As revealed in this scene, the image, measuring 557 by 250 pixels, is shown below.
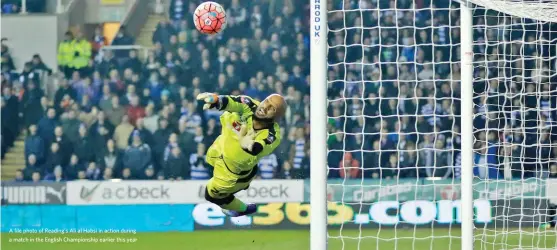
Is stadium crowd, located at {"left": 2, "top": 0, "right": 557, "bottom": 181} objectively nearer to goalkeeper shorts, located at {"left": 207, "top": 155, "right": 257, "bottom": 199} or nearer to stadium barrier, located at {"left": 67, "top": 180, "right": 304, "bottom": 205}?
stadium barrier, located at {"left": 67, "top": 180, "right": 304, "bottom": 205}

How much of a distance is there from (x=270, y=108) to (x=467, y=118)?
1550 millimetres

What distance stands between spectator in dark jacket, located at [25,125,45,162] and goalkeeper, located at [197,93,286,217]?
8334 mm

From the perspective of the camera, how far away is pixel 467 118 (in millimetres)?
7035

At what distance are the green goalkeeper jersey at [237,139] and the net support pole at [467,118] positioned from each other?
145 cm

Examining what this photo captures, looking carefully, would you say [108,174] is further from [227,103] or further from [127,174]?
[227,103]

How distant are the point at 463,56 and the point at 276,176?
24.6ft

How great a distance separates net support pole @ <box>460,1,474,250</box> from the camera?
7.01 m

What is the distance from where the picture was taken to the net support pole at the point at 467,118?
23.0 feet

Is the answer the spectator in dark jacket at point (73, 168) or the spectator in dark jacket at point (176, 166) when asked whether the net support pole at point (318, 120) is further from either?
the spectator in dark jacket at point (73, 168)

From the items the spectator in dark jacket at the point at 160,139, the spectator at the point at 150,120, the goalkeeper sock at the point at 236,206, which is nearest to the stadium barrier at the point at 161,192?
the spectator in dark jacket at the point at 160,139

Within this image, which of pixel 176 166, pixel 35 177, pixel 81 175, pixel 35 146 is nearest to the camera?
pixel 35 177

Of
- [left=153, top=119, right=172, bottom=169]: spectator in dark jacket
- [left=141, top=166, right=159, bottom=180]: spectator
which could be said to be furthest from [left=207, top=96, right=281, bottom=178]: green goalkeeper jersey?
[left=153, top=119, right=172, bottom=169]: spectator in dark jacket

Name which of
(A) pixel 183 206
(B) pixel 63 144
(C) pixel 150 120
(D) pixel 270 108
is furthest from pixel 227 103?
(B) pixel 63 144

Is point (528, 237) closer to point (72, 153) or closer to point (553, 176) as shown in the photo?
point (553, 176)
